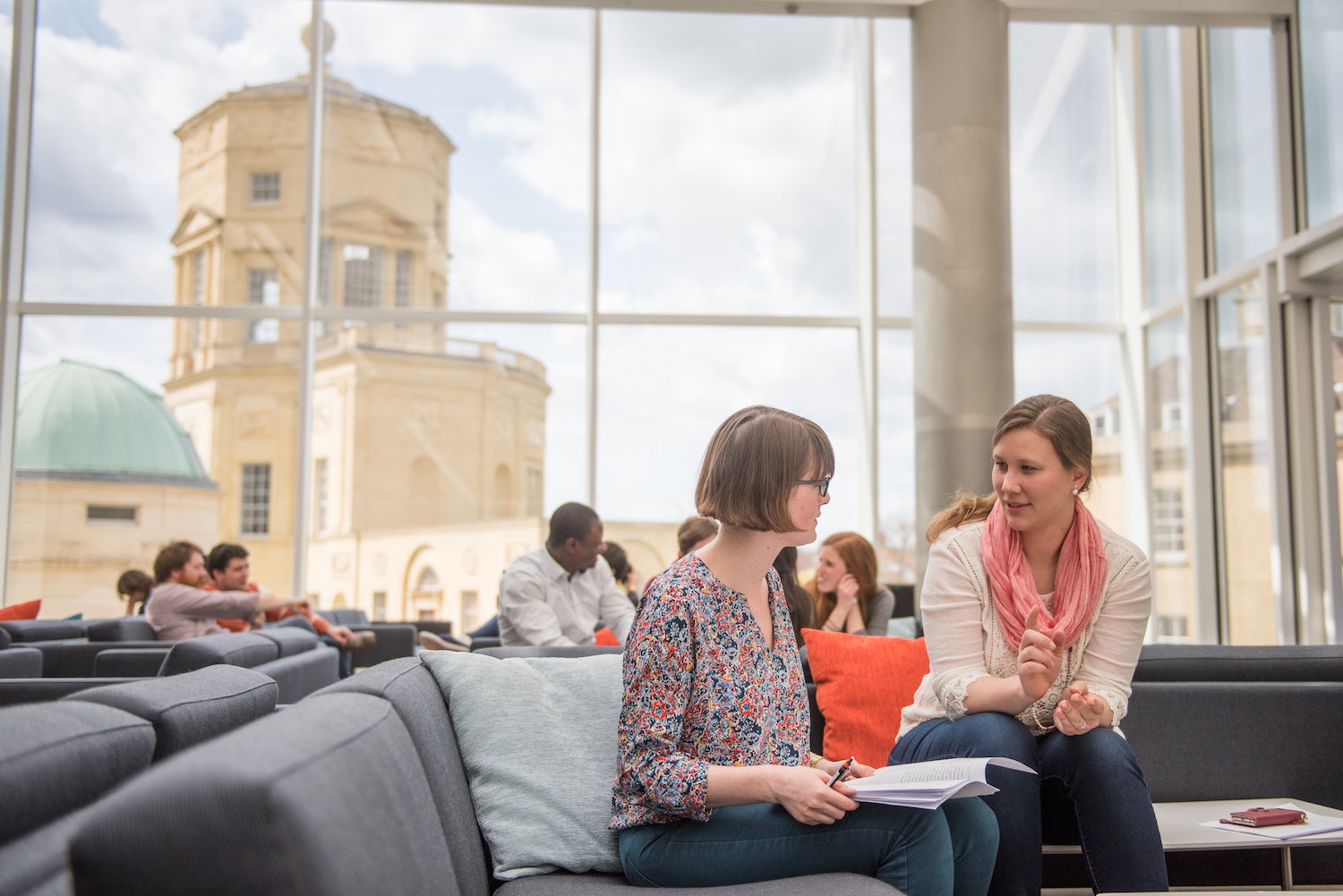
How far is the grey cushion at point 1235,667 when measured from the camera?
3.05 meters

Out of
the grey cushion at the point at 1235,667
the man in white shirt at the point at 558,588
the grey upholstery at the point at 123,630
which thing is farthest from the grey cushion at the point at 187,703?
the grey upholstery at the point at 123,630

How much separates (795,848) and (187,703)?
94 centimetres

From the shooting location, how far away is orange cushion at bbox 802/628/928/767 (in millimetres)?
2922

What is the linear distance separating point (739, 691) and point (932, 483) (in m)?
5.35

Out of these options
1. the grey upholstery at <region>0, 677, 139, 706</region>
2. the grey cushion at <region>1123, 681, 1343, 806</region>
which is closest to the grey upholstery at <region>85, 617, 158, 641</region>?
the grey upholstery at <region>0, 677, 139, 706</region>

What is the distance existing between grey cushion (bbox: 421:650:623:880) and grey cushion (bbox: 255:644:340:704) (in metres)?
1.41

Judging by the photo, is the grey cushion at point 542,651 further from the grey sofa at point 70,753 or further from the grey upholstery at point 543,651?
the grey sofa at point 70,753

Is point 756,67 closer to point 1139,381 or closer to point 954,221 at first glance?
point 954,221

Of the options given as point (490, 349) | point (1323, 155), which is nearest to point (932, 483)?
point (1323, 155)

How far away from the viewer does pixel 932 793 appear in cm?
165

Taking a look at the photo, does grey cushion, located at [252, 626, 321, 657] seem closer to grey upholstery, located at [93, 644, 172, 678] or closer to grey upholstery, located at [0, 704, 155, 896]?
grey upholstery, located at [93, 644, 172, 678]

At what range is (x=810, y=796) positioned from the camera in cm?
172

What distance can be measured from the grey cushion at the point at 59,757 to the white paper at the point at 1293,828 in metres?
2.18

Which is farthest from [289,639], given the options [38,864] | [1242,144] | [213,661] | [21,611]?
[1242,144]
